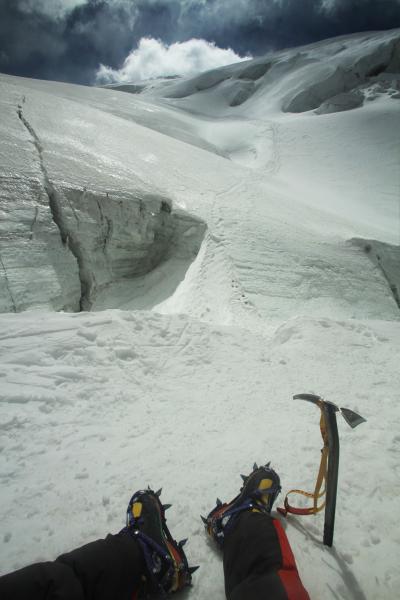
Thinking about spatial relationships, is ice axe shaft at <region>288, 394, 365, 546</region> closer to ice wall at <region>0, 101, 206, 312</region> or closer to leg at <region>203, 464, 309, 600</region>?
leg at <region>203, 464, 309, 600</region>

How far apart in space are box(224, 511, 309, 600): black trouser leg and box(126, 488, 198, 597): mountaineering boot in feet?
0.94

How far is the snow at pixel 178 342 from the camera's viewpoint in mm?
2252

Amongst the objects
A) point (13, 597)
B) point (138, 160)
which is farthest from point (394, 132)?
point (13, 597)

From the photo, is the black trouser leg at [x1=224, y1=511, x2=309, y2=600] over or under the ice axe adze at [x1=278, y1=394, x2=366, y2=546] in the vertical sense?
under

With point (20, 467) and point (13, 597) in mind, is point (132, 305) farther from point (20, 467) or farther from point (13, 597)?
point (13, 597)

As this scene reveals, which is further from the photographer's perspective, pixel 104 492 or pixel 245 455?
pixel 245 455

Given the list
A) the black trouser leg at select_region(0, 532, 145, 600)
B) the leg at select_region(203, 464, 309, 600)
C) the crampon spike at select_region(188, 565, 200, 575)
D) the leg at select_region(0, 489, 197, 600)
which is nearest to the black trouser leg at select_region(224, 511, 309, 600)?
the leg at select_region(203, 464, 309, 600)

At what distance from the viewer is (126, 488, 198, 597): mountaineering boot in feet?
5.68

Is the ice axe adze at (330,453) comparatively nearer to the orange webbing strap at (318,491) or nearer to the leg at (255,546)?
the orange webbing strap at (318,491)

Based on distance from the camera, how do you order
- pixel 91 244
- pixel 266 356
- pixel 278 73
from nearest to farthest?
pixel 266 356 < pixel 91 244 < pixel 278 73

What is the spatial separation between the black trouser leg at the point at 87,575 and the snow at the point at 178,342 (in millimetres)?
443

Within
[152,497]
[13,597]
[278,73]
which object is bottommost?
[152,497]

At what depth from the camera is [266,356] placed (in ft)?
15.1

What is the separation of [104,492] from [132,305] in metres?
5.06
